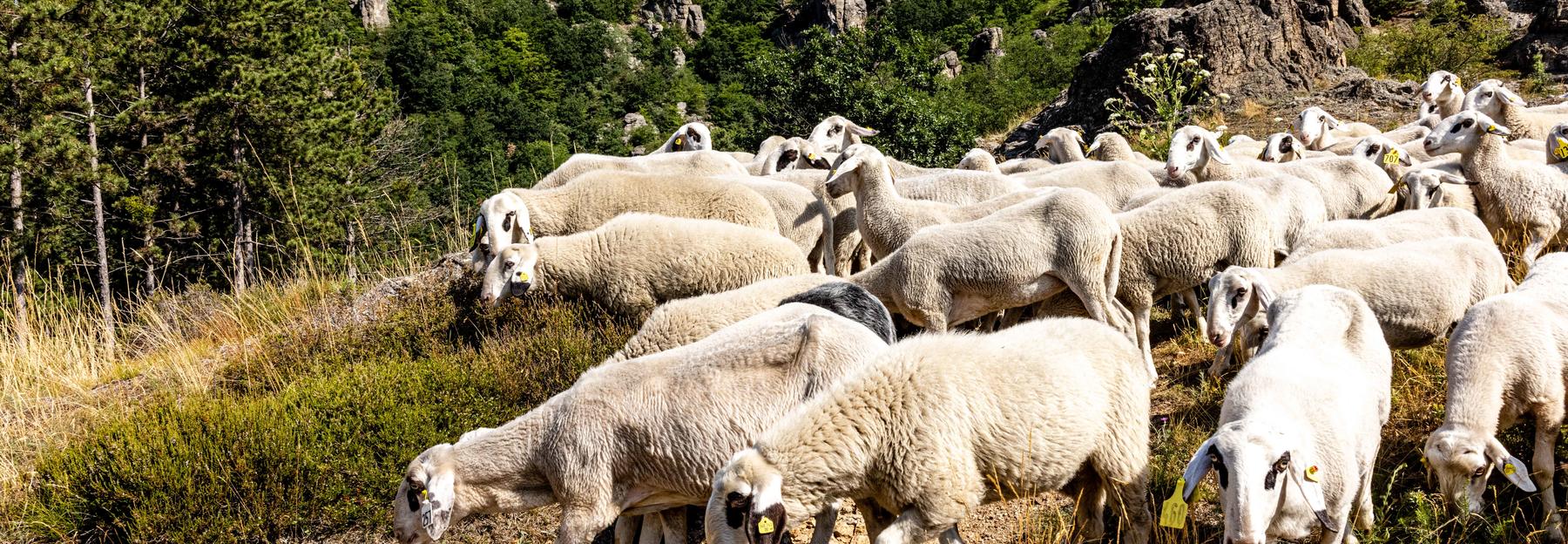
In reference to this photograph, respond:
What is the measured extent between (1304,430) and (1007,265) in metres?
2.95

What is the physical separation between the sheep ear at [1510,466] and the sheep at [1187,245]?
2.90m

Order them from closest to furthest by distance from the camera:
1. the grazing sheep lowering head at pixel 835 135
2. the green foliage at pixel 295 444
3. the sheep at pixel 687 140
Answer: the green foliage at pixel 295 444, the grazing sheep lowering head at pixel 835 135, the sheep at pixel 687 140

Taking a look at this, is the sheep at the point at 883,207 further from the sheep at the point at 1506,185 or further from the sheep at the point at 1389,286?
the sheep at the point at 1506,185

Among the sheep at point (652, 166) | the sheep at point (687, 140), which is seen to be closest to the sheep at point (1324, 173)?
the sheep at point (652, 166)

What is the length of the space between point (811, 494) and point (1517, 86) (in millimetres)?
18991

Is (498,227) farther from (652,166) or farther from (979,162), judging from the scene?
(979,162)

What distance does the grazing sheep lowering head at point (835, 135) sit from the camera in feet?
49.1

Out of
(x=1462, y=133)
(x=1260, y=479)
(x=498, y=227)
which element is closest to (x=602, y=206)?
(x=498, y=227)

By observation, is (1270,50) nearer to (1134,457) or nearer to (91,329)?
(1134,457)

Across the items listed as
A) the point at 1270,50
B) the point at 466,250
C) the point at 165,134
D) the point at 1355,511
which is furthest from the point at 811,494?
the point at 165,134

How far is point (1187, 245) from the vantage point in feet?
25.6

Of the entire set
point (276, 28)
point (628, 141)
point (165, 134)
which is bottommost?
point (628, 141)

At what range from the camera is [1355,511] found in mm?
5047

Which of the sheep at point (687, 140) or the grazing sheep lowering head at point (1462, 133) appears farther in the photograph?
the sheep at point (687, 140)
